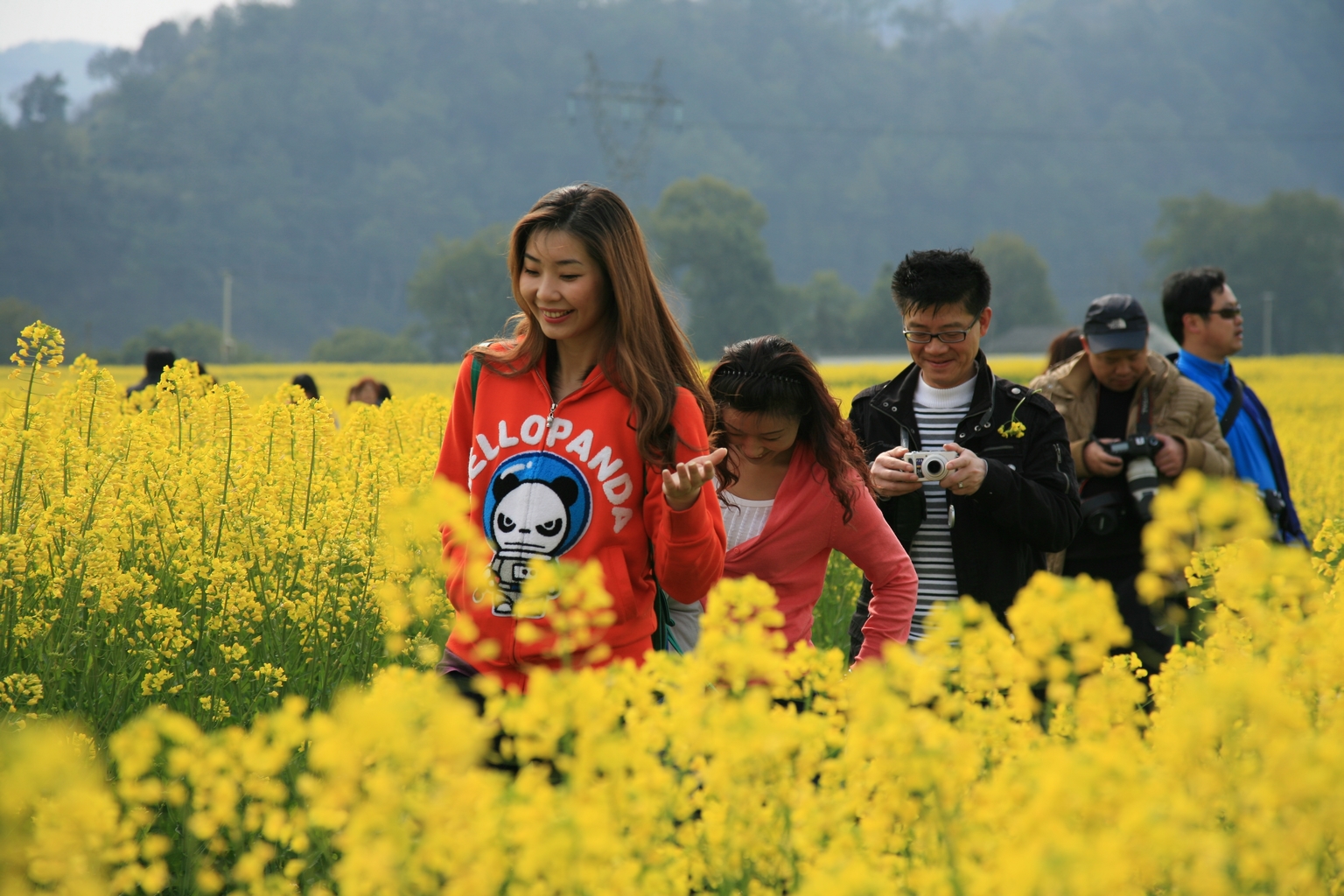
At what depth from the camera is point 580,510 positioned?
234cm

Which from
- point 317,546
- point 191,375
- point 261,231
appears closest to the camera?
point 317,546

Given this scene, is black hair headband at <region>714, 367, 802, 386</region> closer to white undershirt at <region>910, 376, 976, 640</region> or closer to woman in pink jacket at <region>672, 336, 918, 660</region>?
woman in pink jacket at <region>672, 336, 918, 660</region>

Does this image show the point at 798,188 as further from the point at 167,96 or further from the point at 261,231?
the point at 167,96

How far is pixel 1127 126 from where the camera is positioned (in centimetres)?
12144

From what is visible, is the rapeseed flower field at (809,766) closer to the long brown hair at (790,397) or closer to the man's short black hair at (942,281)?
the long brown hair at (790,397)

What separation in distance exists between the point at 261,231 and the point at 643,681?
311ft

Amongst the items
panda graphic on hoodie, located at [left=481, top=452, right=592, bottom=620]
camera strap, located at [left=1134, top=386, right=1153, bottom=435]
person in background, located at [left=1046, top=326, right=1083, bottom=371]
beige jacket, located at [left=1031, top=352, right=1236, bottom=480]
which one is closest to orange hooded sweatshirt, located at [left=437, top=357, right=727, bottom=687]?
panda graphic on hoodie, located at [left=481, top=452, right=592, bottom=620]

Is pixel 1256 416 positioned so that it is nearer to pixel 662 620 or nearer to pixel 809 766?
pixel 662 620

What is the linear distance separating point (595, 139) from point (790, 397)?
110509mm

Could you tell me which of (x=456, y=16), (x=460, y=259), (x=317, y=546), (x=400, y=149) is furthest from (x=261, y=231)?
(x=317, y=546)

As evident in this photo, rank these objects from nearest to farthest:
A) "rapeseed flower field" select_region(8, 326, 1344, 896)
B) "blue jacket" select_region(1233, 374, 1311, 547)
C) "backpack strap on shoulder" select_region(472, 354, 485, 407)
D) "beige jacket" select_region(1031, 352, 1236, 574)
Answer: "rapeseed flower field" select_region(8, 326, 1344, 896) < "backpack strap on shoulder" select_region(472, 354, 485, 407) < "beige jacket" select_region(1031, 352, 1236, 574) < "blue jacket" select_region(1233, 374, 1311, 547)

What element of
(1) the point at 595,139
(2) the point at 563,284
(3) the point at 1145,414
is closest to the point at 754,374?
(2) the point at 563,284

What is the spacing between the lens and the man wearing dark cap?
3969mm

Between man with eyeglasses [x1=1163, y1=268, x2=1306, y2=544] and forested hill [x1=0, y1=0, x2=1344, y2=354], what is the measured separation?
73.0m
